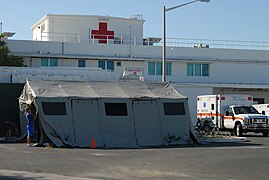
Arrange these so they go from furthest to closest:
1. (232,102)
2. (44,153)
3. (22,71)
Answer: (232,102)
(22,71)
(44,153)

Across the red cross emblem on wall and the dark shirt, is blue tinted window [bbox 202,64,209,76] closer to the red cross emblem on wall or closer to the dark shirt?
the red cross emblem on wall

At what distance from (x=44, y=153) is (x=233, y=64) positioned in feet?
112

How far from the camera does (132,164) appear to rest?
54.2 feet

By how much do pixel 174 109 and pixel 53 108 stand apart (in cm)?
575

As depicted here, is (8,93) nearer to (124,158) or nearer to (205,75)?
(124,158)

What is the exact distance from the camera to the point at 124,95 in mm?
24734


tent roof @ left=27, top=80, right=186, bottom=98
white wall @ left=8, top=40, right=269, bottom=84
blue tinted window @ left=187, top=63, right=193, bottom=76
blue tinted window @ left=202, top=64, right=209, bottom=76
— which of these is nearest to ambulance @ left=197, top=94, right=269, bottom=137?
tent roof @ left=27, top=80, right=186, bottom=98

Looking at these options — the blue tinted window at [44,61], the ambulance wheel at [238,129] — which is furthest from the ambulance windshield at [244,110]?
the blue tinted window at [44,61]

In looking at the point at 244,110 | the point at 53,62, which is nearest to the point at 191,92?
the point at 244,110

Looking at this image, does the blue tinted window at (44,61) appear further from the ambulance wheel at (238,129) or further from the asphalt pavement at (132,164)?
the asphalt pavement at (132,164)

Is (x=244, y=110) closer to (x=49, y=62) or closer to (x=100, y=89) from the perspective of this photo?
(x=100, y=89)

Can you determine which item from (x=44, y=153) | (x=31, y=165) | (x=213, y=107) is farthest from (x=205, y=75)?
(x=31, y=165)

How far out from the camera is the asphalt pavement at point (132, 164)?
14094mm

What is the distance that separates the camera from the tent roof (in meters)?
24.0
